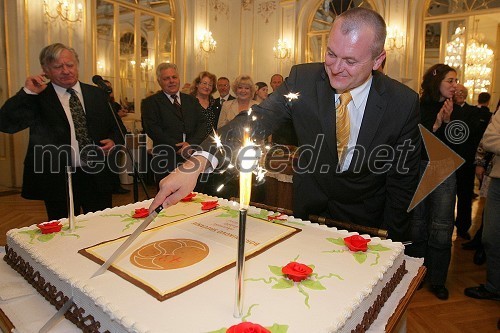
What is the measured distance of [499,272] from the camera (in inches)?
107

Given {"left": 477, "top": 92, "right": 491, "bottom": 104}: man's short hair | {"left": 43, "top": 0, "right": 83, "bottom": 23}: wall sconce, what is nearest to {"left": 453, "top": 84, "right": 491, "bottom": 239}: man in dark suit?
{"left": 477, "top": 92, "right": 491, "bottom": 104}: man's short hair

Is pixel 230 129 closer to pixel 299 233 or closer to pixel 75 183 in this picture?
pixel 299 233

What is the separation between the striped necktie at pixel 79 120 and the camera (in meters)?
2.62

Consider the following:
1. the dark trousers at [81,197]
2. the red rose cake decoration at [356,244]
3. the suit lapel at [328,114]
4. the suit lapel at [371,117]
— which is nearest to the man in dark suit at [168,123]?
the dark trousers at [81,197]

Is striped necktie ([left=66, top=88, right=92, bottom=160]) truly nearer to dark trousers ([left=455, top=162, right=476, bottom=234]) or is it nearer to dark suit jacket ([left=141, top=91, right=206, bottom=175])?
dark suit jacket ([left=141, top=91, right=206, bottom=175])

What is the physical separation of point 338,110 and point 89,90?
1877 millimetres

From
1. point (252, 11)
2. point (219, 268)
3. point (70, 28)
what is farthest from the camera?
point (252, 11)

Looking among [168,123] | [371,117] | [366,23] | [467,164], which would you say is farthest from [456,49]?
[366,23]

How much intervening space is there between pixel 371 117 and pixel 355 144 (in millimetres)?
137

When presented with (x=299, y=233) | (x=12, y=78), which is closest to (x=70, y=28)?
(x=12, y=78)

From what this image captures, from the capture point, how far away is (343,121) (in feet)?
5.67

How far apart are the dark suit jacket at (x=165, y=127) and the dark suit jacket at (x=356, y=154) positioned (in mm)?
1954

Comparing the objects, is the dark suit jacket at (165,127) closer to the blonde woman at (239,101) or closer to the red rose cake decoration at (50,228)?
the blonde woman at (239,101)

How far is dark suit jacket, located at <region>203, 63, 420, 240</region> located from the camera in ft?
5.59
